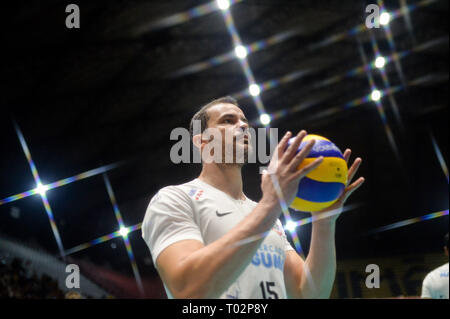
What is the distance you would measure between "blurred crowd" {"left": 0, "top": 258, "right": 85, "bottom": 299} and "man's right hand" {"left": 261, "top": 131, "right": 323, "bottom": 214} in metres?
9.39

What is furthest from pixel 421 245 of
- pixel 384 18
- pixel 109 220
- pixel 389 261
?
pixel 109 220

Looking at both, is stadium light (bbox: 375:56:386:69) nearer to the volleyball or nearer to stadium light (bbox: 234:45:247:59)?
stadium light (bbox: 234:45:247:59)

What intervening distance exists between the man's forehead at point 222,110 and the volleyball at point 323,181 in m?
0.56

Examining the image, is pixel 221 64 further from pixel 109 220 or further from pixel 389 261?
pixel 389 261

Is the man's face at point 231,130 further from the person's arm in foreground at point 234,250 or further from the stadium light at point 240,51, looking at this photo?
the stadium light at point 240,51

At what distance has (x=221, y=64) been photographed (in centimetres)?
1043

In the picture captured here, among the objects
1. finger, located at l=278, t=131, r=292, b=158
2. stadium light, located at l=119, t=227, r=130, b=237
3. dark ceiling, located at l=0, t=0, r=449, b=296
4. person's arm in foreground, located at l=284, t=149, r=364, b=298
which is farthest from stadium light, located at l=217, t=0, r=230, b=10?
stadium light, located at l=119, t=227, r=130, b=237

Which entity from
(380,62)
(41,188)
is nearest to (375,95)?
(380,62)

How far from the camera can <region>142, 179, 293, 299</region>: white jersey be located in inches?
71.2

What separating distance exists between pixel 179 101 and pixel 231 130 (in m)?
9.47

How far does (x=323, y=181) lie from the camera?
6.42 ft

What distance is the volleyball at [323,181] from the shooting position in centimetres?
196
